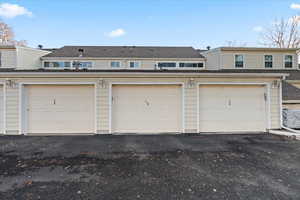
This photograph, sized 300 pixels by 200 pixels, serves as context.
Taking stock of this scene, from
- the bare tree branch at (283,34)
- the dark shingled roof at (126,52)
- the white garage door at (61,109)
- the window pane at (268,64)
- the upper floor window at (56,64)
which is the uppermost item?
the bare tree branch at (283,34)

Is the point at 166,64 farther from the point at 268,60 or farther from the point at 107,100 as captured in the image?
the point at 107,100

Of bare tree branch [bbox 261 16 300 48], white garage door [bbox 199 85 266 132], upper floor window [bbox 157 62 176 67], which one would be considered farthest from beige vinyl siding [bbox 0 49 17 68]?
bare tree branch [bbox 261 16 300 48]

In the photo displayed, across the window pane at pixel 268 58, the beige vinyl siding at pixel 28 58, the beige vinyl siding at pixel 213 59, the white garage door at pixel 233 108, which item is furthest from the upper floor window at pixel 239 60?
the beige vinyl siding at pixel 28 58

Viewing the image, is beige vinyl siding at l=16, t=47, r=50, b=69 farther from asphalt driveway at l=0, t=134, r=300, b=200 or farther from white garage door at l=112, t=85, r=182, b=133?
white garage door at l=112, t=85, r=182, b=133

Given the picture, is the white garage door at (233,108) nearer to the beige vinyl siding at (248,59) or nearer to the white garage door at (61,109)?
the white garage door at (61,109)

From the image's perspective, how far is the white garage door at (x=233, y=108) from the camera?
6.48m

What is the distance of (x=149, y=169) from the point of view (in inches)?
134

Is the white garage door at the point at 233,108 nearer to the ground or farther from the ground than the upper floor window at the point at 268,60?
nearer to the ground

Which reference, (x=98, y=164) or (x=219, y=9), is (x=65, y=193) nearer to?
(x=98, y=164)

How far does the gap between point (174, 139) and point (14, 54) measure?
1317cm

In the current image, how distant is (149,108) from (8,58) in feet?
39.3

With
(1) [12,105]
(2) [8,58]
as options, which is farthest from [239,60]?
(2) [8,58]

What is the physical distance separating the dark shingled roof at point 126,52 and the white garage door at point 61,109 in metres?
8.08

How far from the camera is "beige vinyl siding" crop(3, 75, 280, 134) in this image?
19.9ft
